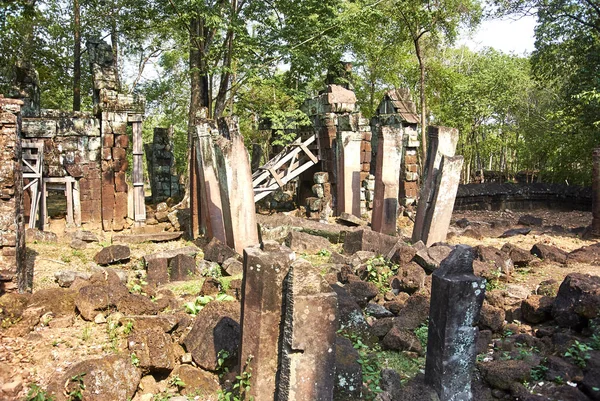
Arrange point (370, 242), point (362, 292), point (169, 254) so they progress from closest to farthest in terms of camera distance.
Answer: point (362, 292), point (169, 254), point (370, 242)

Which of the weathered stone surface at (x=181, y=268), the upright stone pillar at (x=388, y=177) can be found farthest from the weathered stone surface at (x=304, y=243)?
the weathered stone surface at (x=181, y=268)

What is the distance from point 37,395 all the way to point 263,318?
205cm

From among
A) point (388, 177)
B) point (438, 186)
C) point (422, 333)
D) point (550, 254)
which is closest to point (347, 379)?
point (422, 333)

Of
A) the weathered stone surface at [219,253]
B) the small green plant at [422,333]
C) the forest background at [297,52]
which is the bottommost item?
the small green plant at [422,333]

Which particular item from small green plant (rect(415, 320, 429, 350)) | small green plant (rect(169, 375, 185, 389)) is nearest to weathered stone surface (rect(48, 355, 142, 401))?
small green plant (rect(169, 375, 185, 389))

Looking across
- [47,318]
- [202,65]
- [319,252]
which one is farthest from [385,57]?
[47,318]

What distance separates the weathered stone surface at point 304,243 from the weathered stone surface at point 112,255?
325 centimetres

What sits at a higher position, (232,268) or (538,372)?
(232,268)

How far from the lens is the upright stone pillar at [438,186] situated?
374 inches

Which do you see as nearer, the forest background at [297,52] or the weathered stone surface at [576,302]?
the weathered stone surface at [576,302]

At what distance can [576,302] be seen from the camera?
5719 mm

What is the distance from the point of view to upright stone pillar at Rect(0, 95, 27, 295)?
20.6ft

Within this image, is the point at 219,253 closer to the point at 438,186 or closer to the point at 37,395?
the point at 438,186

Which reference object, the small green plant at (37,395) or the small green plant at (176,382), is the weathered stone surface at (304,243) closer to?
the small green plant at (176,382)
